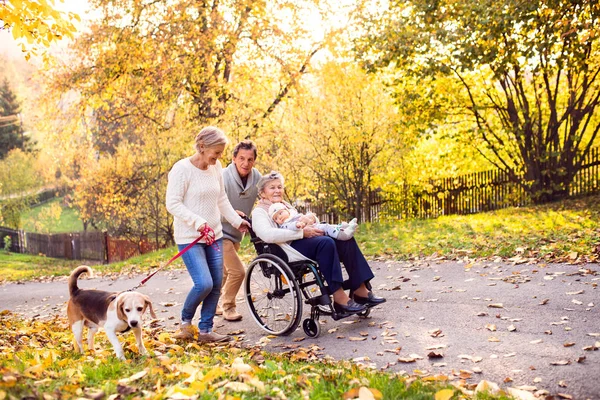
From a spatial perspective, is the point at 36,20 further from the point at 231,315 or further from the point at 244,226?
the point at 231,315

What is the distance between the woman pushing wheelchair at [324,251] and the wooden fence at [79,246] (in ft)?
54.6

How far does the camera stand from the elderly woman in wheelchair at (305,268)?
5.30m

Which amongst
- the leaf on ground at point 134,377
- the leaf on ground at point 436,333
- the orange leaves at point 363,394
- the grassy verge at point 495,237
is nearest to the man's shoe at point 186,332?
the leaf on ground at point 134,377

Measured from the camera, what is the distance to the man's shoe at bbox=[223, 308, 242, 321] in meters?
6.47

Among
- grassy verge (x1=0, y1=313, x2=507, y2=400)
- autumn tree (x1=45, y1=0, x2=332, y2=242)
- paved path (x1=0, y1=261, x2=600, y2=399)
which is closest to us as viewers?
grassy verge (x1=0, y1=313, x2=507, y2=400)

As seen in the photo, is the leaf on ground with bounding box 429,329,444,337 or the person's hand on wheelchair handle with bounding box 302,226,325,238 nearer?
the leaf on ground with bounding box 429,329,444,337

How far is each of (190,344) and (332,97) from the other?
33.3 ft

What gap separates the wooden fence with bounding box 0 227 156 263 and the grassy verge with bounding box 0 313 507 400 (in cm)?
1741

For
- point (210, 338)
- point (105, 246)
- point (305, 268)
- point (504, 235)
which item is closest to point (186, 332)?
point (210, 338)

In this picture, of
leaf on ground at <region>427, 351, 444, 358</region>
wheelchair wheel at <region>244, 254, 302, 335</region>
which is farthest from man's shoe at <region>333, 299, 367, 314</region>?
leaf on ground at <region>427, 351, 444, 358</region>

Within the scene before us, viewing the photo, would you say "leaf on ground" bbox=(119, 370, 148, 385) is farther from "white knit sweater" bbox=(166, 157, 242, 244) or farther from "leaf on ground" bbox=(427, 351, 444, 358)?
"leaf on ground" bbox=(427, 351, 444, 358)

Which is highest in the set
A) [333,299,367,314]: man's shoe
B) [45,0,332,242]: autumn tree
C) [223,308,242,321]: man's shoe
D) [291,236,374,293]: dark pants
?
[45,0,332,242]: autumn tree

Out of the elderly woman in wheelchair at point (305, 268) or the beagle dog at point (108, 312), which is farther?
the elderly woman in wheelchair at point (305, 268)

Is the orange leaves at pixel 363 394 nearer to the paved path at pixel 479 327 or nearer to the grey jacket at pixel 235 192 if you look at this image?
the paved path at pixel 479 327
